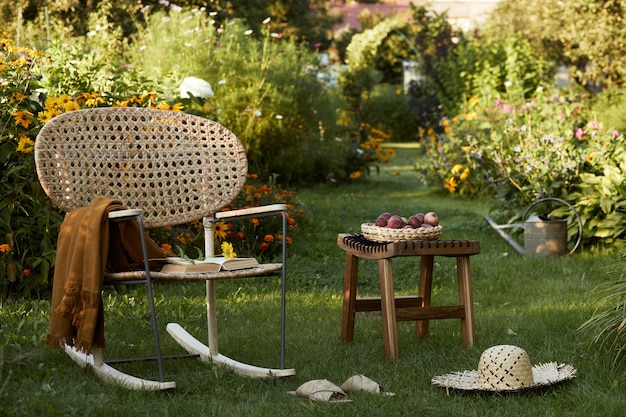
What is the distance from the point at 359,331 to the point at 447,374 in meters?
0.88

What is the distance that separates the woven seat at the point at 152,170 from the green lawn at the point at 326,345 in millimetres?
188

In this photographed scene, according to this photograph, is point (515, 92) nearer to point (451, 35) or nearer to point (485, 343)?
point (451, 35)

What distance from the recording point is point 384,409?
113 inches

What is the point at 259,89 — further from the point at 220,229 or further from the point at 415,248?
the point at 415,248

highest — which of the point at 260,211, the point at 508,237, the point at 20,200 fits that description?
the point at 260,211

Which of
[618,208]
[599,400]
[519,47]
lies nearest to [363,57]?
[519,47]

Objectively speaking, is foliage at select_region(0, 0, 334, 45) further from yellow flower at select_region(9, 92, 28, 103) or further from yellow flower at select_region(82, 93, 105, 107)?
yellow flower at select_region(9, 92, 28, 103)

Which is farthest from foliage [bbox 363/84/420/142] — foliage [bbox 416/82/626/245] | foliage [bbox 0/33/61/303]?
foliage [bbox 0/33/61/303]

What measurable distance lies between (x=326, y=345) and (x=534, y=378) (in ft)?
3.03

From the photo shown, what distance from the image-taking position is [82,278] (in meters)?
3.11

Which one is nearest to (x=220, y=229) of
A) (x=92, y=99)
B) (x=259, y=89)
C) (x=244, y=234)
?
(x=244, y=234)

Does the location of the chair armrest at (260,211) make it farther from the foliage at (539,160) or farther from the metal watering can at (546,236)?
the foliage at (539,160)

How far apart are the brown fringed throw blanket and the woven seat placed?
189 mm

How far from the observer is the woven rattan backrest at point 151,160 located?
11.6 ft
